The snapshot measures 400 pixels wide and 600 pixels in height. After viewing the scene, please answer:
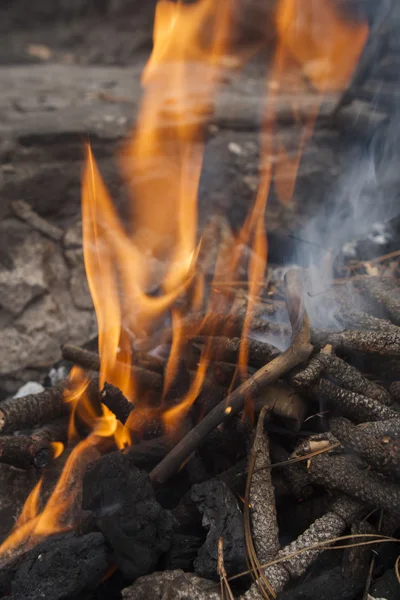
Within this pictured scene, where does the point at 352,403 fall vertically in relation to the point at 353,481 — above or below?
Answer: above

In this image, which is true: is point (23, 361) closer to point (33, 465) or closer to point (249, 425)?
point (33, 465)

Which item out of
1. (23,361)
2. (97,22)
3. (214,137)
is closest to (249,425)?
(23,361)

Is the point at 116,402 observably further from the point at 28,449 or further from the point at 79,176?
the point at 79,176

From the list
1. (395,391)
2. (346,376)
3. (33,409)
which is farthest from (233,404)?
Answer: (33,409)

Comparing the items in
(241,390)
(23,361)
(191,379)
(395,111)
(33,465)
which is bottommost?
(23,361)

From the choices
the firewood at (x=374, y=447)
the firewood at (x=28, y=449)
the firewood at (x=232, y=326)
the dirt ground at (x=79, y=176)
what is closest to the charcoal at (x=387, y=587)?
the firewood at (x=374, y=447)

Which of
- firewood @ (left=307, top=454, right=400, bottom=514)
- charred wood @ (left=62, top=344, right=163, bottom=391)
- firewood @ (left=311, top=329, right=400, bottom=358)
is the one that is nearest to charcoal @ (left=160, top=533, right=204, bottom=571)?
firewood @ (left=307, top=454, right=400, bottom=514)

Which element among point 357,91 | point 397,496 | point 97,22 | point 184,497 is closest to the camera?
point 397,496
